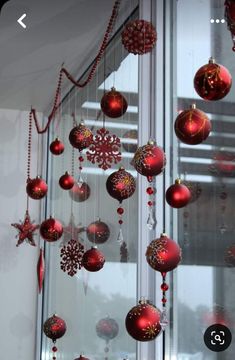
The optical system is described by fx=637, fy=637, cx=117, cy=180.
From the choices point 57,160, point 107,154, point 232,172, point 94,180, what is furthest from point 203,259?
point 57,160

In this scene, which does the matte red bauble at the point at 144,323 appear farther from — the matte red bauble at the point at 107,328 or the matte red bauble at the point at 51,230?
the matte red bauble at the point at 51,230

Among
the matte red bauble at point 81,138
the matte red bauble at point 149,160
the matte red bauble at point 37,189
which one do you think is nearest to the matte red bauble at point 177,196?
the matte red bauble at point 149,160

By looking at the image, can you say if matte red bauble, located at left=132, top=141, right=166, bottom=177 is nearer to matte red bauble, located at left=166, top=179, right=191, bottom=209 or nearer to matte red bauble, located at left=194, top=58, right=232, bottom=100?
matte red bauble, located at left=166, top=179, right=191, bottom=209

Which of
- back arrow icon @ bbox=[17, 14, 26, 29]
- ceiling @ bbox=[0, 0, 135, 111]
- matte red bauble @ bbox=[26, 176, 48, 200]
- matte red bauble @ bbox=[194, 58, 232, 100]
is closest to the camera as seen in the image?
matte red bauble @ bbox=[194, 58, 232, 100]

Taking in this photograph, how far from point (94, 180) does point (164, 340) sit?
1177 mm

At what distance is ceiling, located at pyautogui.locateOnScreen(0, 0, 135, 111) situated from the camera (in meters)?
2.75

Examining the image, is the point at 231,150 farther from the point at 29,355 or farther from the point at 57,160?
the point at 29,355

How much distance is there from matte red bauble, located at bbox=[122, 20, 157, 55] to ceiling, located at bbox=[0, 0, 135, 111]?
0.70 m

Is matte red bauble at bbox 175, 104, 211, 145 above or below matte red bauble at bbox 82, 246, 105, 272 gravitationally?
above

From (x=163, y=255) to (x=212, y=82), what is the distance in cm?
48

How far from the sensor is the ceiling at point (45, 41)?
275cm

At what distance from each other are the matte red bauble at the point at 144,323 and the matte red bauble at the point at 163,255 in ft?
0.40

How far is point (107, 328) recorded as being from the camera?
9.05ft

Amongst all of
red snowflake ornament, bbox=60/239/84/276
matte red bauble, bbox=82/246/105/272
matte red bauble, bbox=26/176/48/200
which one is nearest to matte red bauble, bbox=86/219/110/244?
red snowflake ornament, bbox=60/239/84/276
